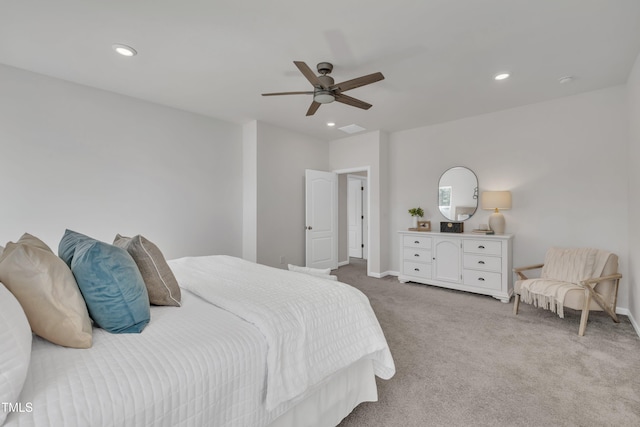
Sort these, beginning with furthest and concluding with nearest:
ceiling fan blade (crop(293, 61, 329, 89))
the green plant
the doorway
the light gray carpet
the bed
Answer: the doorway → the green plant → ceiling fan blade (crop(293, 61, 329, 89)) → the light gray carpet → the bed

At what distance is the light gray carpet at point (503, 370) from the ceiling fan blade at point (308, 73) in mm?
2403

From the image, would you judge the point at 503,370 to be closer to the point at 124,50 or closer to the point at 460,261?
the point at 460,261

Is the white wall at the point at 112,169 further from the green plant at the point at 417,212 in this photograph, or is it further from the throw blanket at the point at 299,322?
the green plant at the point at 417,212

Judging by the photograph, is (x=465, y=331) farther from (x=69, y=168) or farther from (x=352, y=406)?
(x=69, y=168)

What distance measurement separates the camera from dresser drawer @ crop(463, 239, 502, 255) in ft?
12.6

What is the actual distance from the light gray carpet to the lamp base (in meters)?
1.04

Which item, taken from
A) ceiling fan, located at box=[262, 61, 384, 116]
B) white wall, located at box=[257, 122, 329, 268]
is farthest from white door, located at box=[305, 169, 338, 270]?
ceiling fan, located at box=[262, 61, 384, 116]

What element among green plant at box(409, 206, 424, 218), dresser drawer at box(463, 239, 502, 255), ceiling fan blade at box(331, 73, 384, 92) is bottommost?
dresser drawer at box(463, 239, 502, 255)

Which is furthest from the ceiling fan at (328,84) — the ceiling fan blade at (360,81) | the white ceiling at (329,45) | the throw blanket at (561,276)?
the throw blanket at (561,276)

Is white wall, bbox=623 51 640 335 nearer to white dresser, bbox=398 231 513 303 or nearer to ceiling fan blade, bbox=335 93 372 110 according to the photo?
white dresser, bbox=398 231 513 303

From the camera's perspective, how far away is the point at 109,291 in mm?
1227

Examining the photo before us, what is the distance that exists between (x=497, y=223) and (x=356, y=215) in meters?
3.72

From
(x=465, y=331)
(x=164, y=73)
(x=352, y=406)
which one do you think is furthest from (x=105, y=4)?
(x=465, y=331)

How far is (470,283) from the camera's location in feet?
13.4
